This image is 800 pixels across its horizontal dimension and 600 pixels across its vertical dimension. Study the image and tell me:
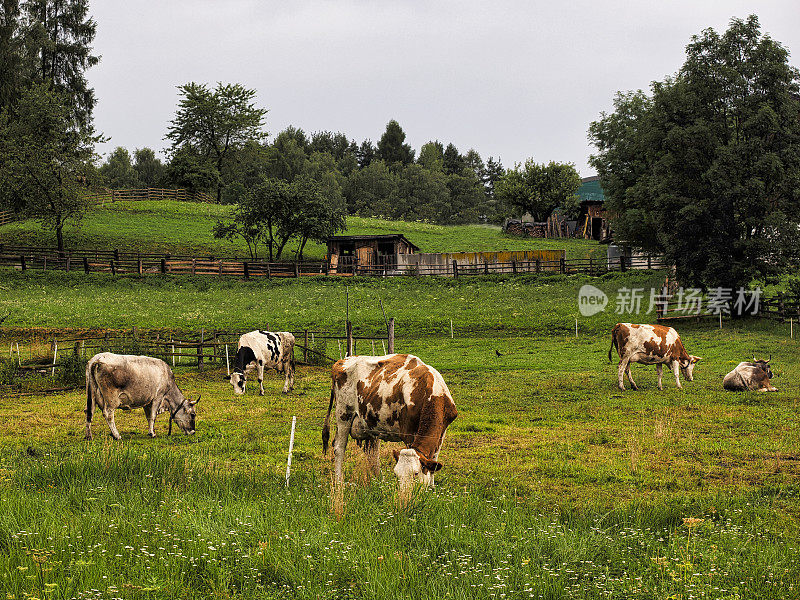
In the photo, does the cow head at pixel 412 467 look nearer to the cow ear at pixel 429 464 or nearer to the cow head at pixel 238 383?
the cow ear at pixel 429 464

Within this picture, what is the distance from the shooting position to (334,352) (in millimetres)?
29234

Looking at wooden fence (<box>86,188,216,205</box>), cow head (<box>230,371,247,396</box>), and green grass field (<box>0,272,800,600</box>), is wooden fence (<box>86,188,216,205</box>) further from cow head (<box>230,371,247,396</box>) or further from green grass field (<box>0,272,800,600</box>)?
cow head (<box>230,371,247,396</box>)

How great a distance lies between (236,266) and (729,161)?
32.4 m

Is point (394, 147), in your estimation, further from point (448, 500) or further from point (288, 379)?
point (448, 500)

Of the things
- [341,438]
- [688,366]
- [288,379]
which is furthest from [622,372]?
[341,438]

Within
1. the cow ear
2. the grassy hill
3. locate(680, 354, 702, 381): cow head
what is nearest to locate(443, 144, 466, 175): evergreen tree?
the grassy hill

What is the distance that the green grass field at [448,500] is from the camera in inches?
230

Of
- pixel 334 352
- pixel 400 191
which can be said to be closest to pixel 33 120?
pixel 334 352

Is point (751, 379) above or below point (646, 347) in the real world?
below

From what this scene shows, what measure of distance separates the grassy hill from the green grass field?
37.8 meters

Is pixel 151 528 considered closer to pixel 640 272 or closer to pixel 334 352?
pixel 334 352

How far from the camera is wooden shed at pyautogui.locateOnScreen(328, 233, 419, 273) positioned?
179 feet

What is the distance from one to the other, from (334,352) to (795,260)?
2184 centimetres

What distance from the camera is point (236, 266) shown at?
50938 millimetres
